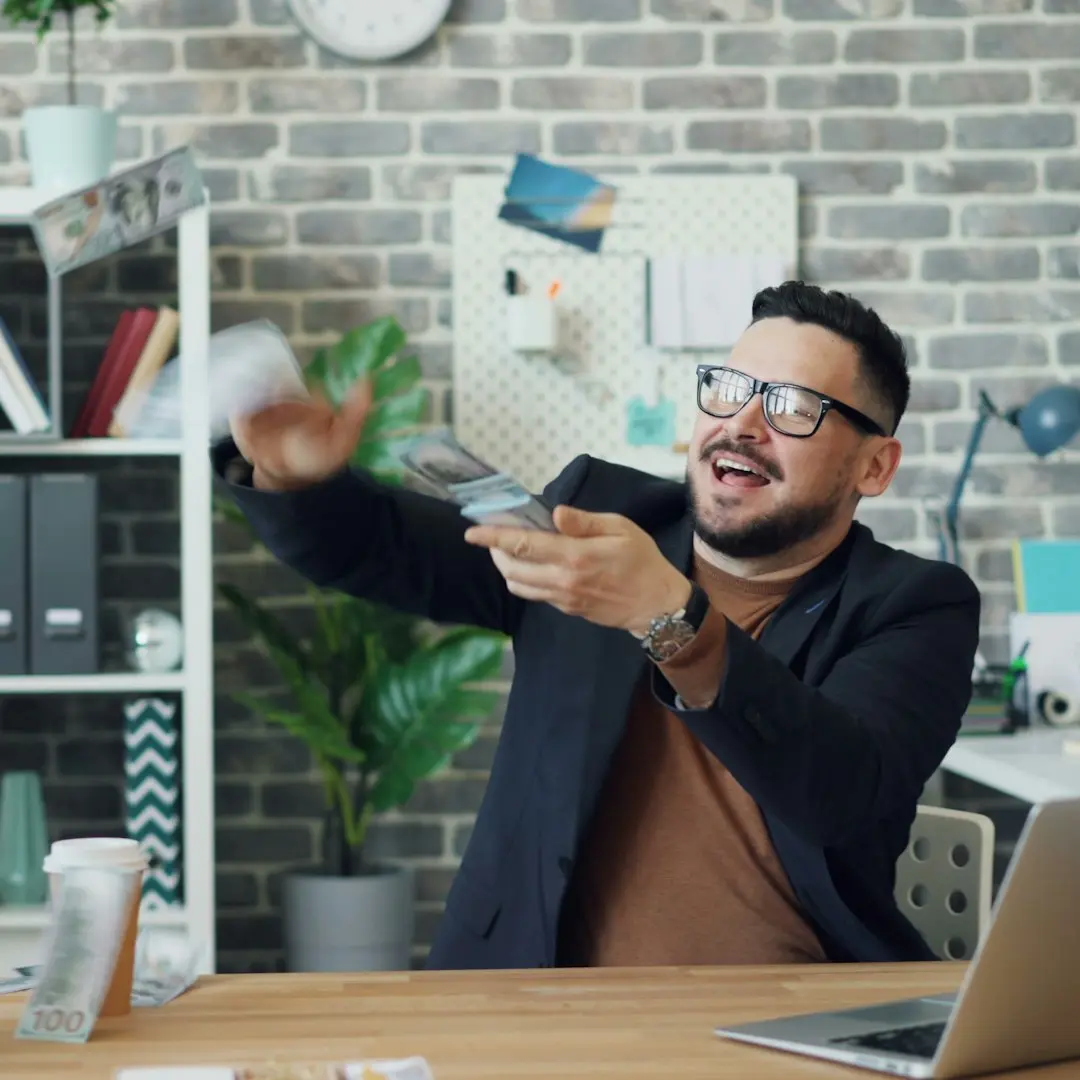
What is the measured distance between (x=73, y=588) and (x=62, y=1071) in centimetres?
204

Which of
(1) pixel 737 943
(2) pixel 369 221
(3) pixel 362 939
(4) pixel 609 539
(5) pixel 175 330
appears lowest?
(3) pixel 362 939

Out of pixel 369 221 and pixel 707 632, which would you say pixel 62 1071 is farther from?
pixel 369 221

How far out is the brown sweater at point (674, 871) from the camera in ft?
5.70

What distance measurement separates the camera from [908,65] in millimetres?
3592

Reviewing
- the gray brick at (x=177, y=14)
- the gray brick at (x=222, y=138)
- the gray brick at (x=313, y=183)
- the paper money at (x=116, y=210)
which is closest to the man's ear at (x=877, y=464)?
the paper money at (x=116, y=210)

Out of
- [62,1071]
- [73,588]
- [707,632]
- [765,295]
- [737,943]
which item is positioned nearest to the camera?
[62,1071]

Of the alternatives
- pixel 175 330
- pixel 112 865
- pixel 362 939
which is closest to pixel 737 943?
pixel 112 865

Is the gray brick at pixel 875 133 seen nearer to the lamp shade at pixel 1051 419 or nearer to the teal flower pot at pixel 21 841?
the lamp shade at pixel 1051 419

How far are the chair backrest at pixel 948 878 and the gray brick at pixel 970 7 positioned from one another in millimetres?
2148

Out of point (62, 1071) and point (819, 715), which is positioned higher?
point (819, 715)

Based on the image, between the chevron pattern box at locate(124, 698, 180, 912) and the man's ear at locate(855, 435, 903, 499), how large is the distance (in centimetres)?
168

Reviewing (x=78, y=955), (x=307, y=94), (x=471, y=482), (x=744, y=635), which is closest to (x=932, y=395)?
(x=307, y=94)

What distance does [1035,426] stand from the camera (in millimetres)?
3377

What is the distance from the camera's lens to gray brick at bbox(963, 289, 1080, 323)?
11.9ft
